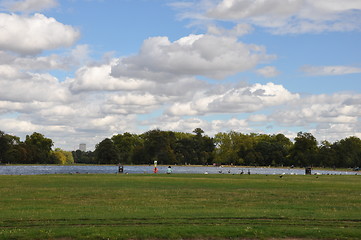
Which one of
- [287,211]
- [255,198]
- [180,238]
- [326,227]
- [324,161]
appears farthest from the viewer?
[324,161]

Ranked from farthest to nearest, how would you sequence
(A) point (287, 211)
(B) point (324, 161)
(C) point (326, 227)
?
(B) point (324, 161)
(A) point (287, 211)
(C) point (326, 227)

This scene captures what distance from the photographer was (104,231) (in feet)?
59.9

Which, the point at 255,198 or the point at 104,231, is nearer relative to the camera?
the point at 104,231

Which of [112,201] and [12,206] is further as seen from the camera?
[112,201]

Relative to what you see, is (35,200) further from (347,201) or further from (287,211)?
(347,201)

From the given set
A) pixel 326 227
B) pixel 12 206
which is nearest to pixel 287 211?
pixel 326 227

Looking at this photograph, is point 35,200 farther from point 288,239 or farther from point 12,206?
point 288,239

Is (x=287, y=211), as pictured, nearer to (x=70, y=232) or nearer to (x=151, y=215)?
(x=151, y=215)

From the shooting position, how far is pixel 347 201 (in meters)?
31.2

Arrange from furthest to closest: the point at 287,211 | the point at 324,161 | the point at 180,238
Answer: the point at 324,161 < the point at 287,211 < the point at 180,238

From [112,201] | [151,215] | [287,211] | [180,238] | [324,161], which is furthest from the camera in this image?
[324,161]

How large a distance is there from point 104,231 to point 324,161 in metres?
191

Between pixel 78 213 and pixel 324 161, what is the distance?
615ft

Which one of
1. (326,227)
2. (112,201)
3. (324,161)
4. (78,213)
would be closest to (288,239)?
(326,227)
